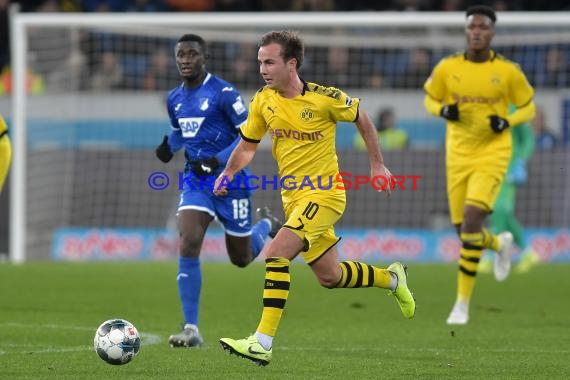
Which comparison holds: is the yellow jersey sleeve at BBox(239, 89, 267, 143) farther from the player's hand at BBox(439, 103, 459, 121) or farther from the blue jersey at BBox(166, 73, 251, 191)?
the player's hand at BBox(439, 103, 459, 121)

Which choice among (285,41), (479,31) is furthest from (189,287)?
(479,31)

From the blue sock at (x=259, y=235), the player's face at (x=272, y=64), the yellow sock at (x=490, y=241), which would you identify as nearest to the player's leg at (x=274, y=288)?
the player's face at (x=272, y=64)

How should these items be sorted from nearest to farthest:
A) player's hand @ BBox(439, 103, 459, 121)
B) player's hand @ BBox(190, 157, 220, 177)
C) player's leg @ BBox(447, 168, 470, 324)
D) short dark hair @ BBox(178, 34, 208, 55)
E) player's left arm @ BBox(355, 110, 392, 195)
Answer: player's left arm @ BBox(355, 110, 392, 195), player's hand @ BBox(190, 157, 220, 177), short dark hair @ BBox(178, 34, 208, 55), player's leg @ BBox(447, 168, 470, 324), player's hand @ BBox(439, 103, 459, 121)

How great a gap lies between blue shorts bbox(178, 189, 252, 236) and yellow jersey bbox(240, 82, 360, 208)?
162 centimetres

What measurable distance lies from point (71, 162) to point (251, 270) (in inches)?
139

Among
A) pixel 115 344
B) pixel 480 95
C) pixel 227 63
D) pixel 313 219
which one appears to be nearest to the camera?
pixel 115 344

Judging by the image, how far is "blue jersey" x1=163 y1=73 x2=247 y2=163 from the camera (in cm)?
993

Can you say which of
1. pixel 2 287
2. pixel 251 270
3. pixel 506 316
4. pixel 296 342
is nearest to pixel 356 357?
pixel 296 342

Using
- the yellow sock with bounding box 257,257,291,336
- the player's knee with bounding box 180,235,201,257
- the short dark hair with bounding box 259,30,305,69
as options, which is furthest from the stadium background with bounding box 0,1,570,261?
the yellow sock with bounding box 257,257,291,336

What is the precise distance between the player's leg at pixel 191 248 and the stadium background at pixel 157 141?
8.72 metres

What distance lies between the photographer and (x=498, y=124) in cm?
1130

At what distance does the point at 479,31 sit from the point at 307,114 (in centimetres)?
367

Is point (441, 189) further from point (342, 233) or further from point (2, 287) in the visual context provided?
point (2, 287)

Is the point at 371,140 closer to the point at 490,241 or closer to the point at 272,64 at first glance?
the point at 272,64
